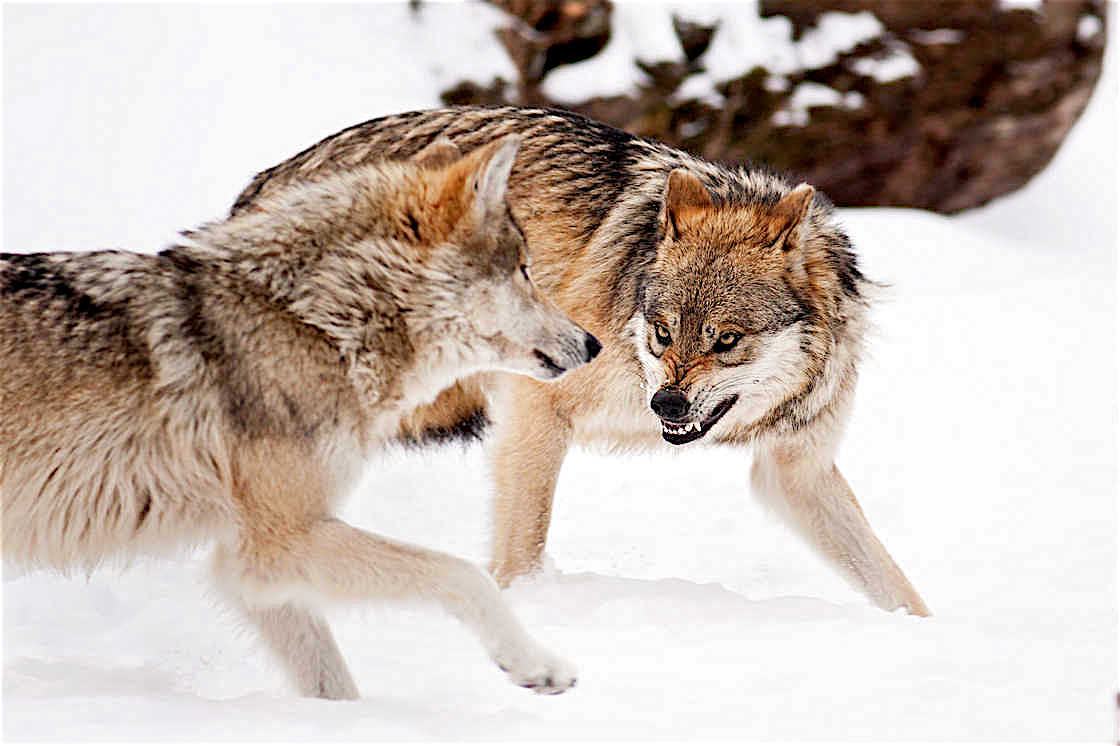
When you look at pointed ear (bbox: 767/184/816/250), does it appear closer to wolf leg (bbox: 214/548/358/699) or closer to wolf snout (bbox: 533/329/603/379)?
wolf snout (bbox: 533/329/603/379)

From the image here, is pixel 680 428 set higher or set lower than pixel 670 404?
lower

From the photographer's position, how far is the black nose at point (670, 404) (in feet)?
14.0

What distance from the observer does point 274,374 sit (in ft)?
11.2

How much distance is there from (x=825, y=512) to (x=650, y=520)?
1.48 m

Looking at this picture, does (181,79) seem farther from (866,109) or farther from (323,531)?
(323,531)

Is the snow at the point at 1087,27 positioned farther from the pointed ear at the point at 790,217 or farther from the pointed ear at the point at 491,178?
the pointed ear at the point at 491,178

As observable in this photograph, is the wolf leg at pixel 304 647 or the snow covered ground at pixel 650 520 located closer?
the snow covered ground at pixel 650 520

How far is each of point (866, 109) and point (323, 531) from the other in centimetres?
774

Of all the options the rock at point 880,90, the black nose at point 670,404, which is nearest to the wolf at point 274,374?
the black nose at point 670,404

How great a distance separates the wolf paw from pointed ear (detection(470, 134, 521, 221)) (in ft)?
4.04

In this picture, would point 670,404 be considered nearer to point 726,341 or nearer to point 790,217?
point 726,341

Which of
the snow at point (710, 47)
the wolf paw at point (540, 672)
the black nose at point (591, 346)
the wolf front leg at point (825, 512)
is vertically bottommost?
the snow at point (710, 47)

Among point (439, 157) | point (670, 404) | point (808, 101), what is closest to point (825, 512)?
point (670, 404)

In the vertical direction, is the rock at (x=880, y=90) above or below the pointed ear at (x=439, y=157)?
below
